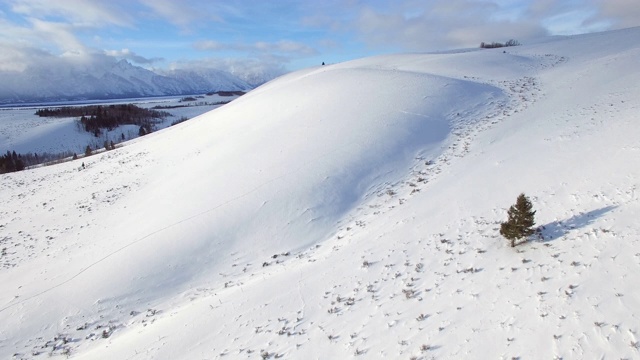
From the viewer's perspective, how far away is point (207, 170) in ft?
77.5

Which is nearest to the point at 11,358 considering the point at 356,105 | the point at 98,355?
the point at 98,355

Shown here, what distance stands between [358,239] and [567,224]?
286 inches

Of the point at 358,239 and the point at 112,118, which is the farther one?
the point at 112,118

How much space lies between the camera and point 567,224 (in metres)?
11.4

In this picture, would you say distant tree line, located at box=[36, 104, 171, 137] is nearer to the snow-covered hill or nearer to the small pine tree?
the snow-covered hill

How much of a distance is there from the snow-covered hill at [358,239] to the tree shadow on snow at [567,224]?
0.27 ft

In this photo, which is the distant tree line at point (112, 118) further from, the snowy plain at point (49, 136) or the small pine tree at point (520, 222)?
the small pine tree at point (520, 222)

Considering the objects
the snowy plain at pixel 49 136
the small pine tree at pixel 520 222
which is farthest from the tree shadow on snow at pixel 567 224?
→ the snowy plain at pixel 49 136

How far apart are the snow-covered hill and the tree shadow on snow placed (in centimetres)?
8

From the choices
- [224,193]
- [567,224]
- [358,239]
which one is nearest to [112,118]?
[224,193]

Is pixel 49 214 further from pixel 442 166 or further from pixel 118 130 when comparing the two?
pixel 118 130

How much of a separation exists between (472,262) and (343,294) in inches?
165

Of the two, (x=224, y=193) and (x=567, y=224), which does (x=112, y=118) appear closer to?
(x=224, y=193)

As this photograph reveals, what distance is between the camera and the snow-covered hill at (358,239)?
887 cm
